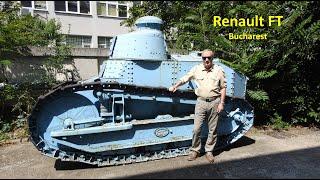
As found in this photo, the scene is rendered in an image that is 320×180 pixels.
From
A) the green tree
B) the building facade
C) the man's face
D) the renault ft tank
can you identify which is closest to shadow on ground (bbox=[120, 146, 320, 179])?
the renault ft tank

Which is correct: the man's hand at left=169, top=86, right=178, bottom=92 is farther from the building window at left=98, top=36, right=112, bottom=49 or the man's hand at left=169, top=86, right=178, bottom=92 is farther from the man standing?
the building window at left=98, top=36, right=112, bottom=49

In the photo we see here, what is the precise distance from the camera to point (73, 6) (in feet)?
75.6

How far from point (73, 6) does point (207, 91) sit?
18.3m

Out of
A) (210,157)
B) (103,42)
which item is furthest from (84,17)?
(210,157)

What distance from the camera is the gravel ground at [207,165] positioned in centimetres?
633

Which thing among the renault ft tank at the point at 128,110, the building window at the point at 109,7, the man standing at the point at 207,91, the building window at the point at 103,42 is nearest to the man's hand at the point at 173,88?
the man standing at the point at 207,91

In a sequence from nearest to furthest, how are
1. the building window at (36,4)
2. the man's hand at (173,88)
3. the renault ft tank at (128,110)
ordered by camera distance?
1. the renault ft tank at (128,110)
2. the man's hand at (173,88)
3. the building window at (36,4)

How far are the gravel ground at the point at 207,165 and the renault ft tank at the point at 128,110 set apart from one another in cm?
29

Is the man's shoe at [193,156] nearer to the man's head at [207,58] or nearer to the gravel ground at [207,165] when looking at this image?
the gravel ground at [207,165]

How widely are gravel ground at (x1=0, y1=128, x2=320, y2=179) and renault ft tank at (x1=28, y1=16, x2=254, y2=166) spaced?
0.29m

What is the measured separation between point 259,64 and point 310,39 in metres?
1.40

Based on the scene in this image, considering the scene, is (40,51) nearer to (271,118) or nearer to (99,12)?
(271,118)

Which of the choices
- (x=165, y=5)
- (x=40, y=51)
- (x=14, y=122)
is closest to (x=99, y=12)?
(x=165, y=5)

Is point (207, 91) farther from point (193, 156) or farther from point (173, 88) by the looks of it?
point (193, 156)
